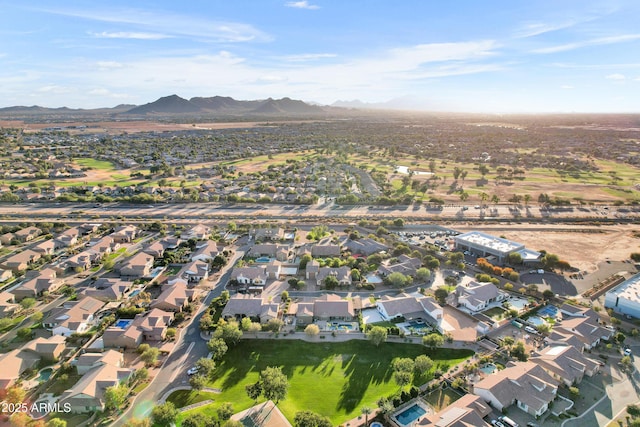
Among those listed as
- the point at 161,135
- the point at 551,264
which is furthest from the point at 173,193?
the point at 161,135

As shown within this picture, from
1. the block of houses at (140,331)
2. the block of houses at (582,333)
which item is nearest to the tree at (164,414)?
the block of houses at (140,331)

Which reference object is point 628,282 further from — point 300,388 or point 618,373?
point 300,388

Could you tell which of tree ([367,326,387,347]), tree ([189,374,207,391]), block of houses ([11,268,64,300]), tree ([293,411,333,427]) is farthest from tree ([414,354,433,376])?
block of houses ([11,268,64,300])

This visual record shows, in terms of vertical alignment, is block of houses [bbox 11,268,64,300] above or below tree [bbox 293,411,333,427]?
above

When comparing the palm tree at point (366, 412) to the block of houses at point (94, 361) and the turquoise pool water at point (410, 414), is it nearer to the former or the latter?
the turquoise pool water at point (410, 414)

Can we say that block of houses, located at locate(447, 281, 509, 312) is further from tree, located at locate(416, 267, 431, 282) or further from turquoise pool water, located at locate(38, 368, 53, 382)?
turquoise pool water, located at locate(38, 368, 53, 382)
